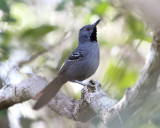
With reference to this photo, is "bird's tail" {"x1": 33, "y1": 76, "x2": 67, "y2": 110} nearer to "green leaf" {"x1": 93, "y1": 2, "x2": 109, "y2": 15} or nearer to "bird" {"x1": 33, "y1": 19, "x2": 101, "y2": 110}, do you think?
"bird" {"x1": 33, "y1": 19, "x2": 101, "y2": 110}

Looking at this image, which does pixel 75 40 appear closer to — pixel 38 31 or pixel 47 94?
pixel 38 31

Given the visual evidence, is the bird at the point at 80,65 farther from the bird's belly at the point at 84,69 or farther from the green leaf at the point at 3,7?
the green leaf at the point at 3,7

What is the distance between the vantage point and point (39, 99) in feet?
12.3

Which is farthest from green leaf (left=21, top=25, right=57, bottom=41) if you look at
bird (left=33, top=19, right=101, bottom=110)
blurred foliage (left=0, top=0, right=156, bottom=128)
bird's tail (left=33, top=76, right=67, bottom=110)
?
bird's tail (left=33, top=76, right=67, bottom=110)

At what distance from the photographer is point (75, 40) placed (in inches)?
236

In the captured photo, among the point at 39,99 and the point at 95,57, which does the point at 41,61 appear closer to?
the point at 95,57

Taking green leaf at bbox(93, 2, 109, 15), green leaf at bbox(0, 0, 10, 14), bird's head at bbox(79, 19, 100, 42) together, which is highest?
green leaf at bbox(93, 2, 109, 15)

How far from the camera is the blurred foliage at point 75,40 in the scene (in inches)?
189

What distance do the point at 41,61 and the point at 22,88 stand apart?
1.61 metres

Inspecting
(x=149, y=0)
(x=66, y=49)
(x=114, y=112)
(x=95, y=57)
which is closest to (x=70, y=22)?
(x=66, y=49)

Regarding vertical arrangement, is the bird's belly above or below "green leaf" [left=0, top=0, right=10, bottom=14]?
below

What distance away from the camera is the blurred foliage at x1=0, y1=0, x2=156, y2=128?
480 cm

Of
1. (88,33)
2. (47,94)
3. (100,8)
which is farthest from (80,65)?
(100,8)

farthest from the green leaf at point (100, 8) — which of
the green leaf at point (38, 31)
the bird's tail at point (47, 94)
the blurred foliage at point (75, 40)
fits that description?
the bird's tail at point (47, 94)
